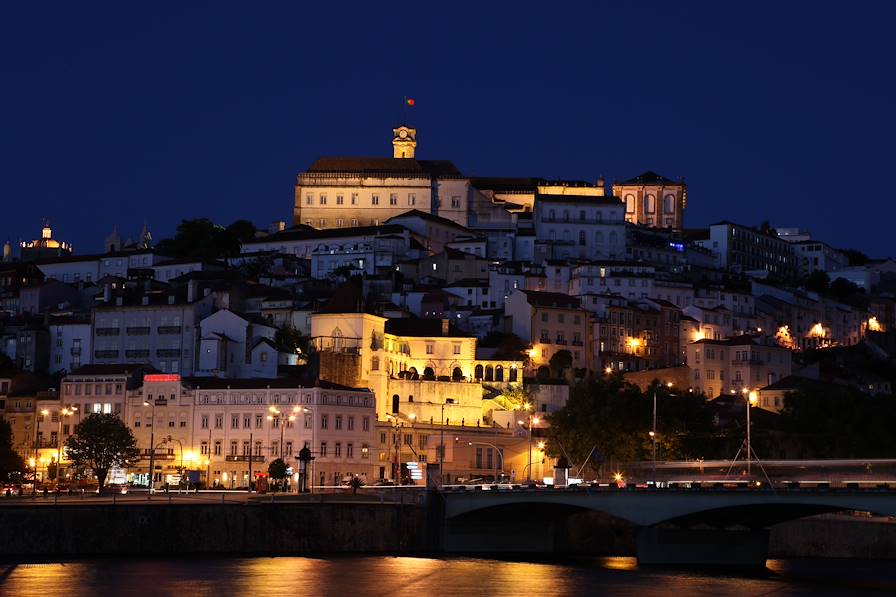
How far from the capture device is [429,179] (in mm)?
168500

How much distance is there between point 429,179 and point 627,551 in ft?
289

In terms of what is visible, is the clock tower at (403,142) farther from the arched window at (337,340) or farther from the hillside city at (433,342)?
the arched window at (337,340)

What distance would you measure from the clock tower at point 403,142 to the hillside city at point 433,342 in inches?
518

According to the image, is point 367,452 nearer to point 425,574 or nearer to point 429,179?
point 425,574

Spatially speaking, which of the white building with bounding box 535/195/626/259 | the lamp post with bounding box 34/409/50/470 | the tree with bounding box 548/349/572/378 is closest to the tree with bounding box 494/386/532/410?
the tree with bounding box 548/349/572/378

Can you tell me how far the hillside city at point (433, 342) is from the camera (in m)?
106

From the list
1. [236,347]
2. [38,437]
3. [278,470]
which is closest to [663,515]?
[278,470]

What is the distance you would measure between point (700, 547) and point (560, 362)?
171 ft

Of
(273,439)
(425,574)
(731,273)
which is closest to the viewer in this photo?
(425,574)

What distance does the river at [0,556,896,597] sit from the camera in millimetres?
61281

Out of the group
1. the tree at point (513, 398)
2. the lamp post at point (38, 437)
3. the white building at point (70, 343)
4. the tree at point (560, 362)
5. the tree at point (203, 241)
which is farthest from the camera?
the tree at point (203, 241)

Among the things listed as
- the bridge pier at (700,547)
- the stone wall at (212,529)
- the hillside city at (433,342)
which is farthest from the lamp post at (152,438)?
the bridge pier at (700,547)

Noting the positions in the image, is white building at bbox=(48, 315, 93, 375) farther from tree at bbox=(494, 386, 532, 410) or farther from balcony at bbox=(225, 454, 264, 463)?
tree at bbox=(494, 386, 532, 410)

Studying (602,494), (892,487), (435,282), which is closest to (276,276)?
(435,282)
